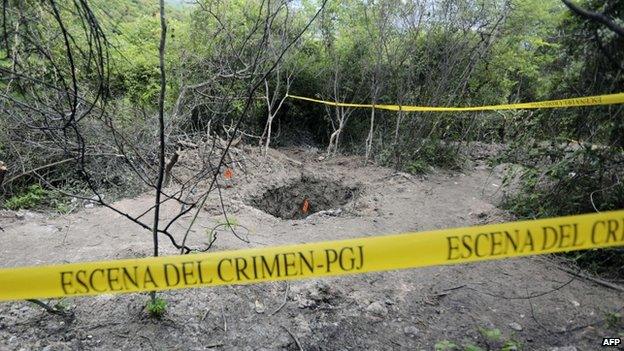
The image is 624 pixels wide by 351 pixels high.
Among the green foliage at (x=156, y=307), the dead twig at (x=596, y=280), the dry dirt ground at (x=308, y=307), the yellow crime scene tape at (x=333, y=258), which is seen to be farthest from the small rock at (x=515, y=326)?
the green foliage at (x=156, y=307)

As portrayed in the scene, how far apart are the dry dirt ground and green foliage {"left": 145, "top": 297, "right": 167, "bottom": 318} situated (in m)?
0.04

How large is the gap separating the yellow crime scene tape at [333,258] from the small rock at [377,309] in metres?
1.43

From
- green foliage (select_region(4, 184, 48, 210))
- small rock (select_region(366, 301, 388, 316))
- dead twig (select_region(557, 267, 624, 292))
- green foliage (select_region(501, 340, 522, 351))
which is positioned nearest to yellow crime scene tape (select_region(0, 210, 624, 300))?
green foliage (select_region(501, 340, 522, 351))

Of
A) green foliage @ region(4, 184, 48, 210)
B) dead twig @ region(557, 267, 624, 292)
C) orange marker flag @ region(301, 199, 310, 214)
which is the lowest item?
orange marker flag @ region(301, 199, 310, 214)

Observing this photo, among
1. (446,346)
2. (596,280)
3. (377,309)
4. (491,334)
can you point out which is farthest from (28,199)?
(596,280)

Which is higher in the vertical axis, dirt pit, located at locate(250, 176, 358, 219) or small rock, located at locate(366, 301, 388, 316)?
small rock, located at locate(366, 301, 388, 316)

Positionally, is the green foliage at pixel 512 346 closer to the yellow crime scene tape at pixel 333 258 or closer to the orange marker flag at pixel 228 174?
the yellow crime scene tape at pixel 333 258

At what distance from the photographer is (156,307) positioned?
279cm

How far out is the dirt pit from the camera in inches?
281

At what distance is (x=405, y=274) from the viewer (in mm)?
3879

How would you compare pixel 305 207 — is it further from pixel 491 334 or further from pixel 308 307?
pixel 491 334

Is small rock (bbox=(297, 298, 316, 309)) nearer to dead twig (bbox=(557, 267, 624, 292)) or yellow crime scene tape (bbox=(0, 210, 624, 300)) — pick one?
yellow crime scene tape (bbox=(0, 210, 624, 300))

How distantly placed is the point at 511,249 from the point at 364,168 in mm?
6410

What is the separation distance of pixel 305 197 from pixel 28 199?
161 inches
